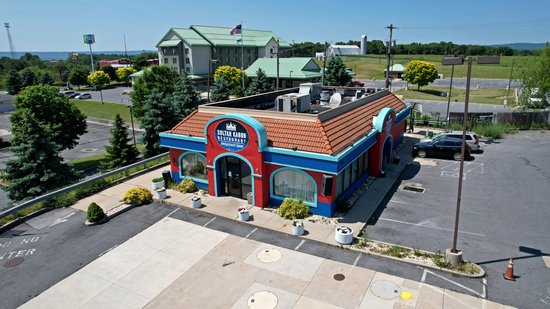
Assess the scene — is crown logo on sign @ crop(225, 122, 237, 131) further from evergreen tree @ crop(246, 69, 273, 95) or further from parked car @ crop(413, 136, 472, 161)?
evergreen tree @ crop(246, 69, 273, 95)

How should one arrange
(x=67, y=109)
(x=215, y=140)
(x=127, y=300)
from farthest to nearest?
(x=67, y=109), (x=215, y=140), (x=127, y=300)

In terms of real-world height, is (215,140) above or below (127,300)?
above

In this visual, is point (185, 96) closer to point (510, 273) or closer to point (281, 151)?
point (281, 151)

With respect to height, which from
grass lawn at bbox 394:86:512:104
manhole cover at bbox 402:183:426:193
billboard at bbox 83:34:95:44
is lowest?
manhole cover at bbox 402:183:426:193

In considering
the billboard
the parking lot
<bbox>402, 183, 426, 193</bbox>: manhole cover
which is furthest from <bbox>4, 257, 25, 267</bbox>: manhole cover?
the billboard

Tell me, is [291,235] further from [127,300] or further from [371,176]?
[371,176]

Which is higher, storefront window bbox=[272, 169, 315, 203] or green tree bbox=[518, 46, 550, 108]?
green tree bbox=[518, 46, 550, 108]

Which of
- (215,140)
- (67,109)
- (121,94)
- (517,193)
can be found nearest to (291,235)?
(215,140)
